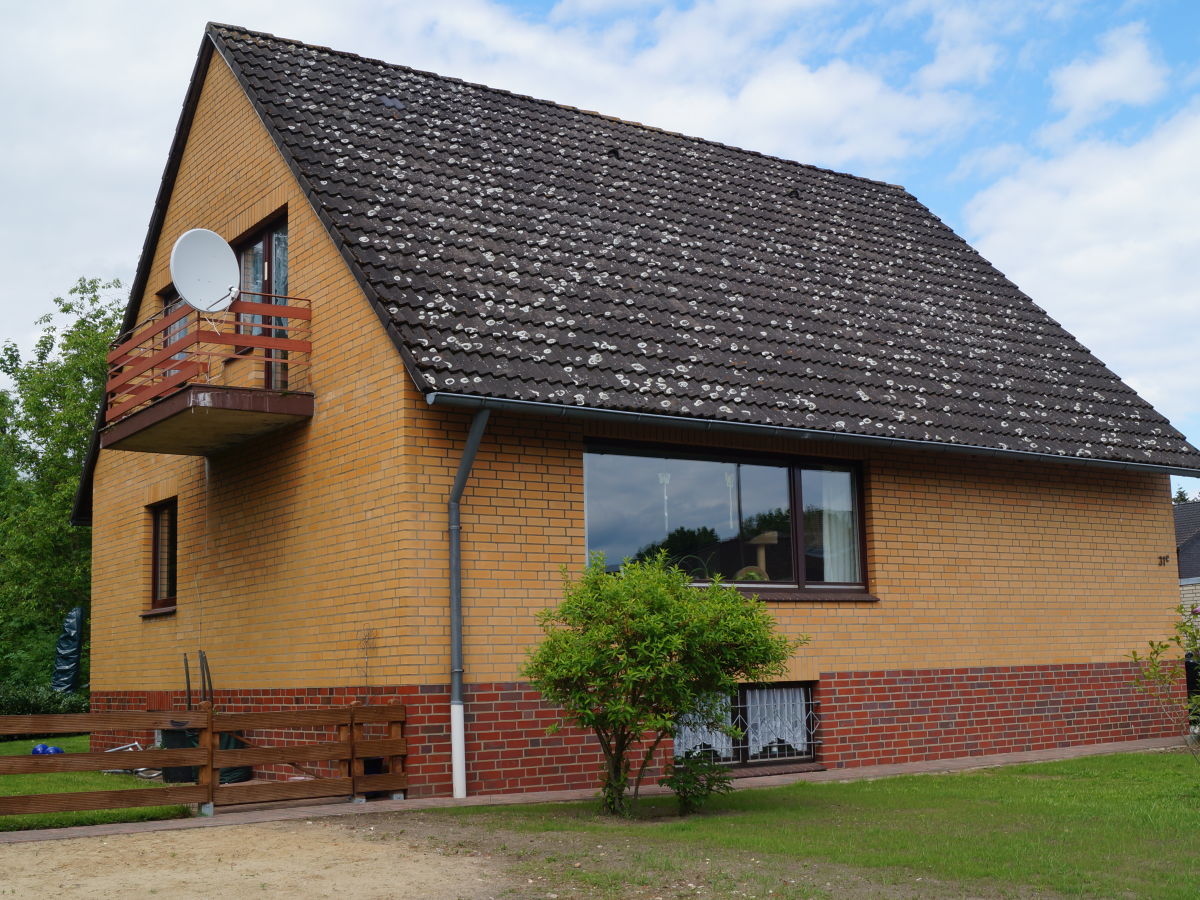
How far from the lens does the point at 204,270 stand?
12.6m

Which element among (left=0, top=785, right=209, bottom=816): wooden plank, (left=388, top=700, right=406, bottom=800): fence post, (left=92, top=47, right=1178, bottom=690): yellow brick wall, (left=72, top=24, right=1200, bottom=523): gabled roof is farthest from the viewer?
(left=72, top=24, right=1200, bottom=523): gabled roof

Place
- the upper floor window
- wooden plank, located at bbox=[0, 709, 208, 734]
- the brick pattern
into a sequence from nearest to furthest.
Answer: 1. wooden plank, located at bbox=[0, 709, 208, 734]
2. the brick pattern
3. the upper floor window

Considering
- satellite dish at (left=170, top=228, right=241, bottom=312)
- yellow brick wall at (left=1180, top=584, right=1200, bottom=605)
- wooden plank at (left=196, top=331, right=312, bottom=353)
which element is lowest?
yellow brick wall at (left=1180, top=584, right=1200, bottom=605)

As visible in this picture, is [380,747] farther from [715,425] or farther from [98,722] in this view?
[715,425]

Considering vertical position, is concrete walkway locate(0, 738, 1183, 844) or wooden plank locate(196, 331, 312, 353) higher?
wooden plank locate(196, 331, 312, 353)

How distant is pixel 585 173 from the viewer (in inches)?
598

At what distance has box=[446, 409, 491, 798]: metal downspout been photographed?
1074 centimetres

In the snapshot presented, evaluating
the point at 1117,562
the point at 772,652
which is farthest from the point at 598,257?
the point at 1117,562

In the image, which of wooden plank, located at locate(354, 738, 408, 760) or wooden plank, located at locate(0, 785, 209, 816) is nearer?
wooden plank, located at locate(0, 785, 209, 816)

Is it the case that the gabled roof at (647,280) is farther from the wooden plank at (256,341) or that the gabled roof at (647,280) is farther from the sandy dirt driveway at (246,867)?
the sandy dirt driveway at (246,867)

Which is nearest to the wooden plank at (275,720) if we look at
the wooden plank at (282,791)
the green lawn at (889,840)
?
the wooden plank at (282,791)

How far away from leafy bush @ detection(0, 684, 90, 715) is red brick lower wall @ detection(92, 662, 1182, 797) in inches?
343

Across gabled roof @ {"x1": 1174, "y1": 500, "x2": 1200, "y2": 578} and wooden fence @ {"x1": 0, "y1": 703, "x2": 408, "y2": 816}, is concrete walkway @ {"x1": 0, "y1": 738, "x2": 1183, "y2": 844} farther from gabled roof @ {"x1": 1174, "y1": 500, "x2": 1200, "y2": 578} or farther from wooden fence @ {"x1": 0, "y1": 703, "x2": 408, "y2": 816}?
gabled roof @ {"x1": 1174, "y1": 500, "x2": 1200, "y2": 578}

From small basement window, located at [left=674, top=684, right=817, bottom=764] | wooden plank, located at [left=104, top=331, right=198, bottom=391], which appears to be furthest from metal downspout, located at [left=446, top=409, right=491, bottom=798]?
small basement window, located at [left=674, top=684, right=817, bottom=764]
